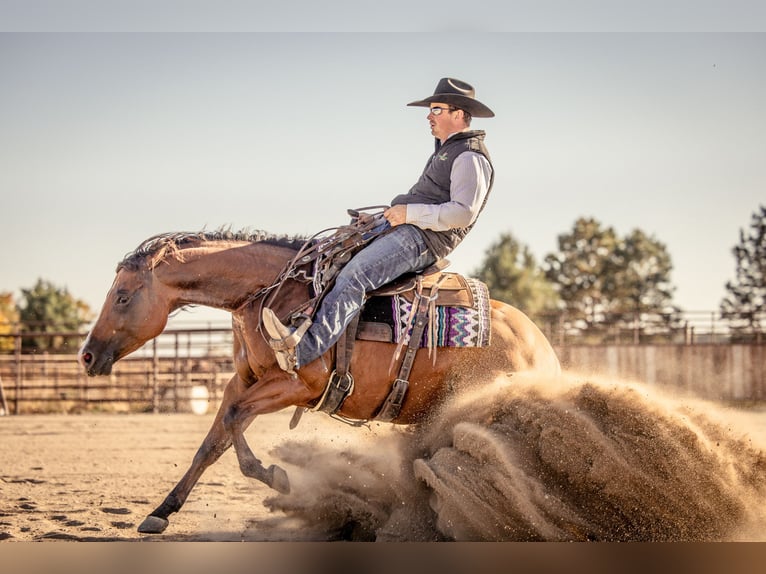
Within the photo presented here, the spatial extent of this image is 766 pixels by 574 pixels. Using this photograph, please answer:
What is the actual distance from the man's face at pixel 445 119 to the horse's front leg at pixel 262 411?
1.76 metres

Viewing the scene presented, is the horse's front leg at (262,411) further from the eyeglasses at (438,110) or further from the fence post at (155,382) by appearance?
the fence post at (155,382)

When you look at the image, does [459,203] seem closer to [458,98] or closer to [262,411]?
[458,98]

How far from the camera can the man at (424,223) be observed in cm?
486

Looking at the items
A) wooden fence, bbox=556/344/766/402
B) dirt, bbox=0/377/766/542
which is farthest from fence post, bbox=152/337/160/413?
dirt, bbox=0/377/766/542

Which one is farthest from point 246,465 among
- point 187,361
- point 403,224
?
point 187,361

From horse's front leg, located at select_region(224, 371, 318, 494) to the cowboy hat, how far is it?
1.90 metres

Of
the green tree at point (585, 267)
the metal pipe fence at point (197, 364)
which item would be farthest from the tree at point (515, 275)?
the metal pipe fence at point (197, 364)

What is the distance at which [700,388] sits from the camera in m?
20.1

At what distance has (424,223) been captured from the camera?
505cm

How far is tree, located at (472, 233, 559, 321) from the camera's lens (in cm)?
3678

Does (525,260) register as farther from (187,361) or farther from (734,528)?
(734,528)

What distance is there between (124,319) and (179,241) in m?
0.59

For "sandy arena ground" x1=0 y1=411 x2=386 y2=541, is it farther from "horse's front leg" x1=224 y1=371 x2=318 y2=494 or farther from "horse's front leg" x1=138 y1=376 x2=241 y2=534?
"horse's front leg" x1=224 y1=371 x2=318 y2=494

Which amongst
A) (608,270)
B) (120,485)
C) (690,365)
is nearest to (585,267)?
(608,270)
